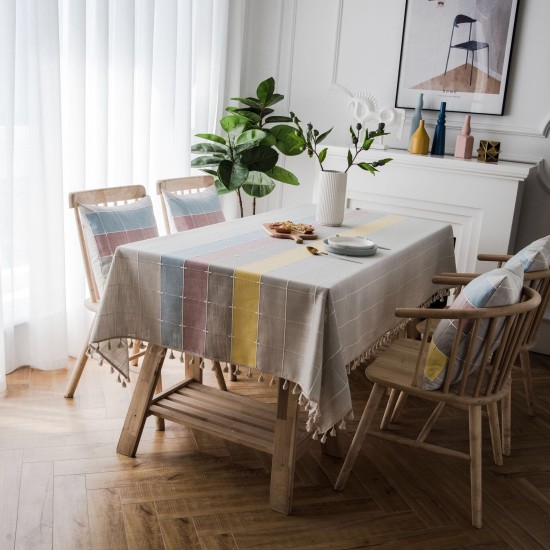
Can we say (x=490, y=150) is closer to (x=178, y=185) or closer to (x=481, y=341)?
(x=178, y=185)

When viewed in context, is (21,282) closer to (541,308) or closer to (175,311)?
(175,311)

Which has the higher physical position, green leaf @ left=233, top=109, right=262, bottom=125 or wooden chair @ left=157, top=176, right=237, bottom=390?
green leaf @ left=233, top=109, right=262, bottom=125

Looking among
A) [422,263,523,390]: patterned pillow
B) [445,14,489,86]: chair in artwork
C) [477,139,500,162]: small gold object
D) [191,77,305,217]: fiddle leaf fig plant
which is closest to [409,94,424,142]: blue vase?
[445,14,489,86]: chair in artwork

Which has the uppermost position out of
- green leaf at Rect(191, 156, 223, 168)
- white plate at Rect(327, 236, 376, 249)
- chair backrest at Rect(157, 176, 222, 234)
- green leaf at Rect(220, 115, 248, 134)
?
green leaf at Rect(220, 115, 248, 134)

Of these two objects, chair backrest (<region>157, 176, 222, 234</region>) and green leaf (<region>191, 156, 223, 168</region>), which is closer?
chair backrest (<region>157, 176, 222, 234</region>)

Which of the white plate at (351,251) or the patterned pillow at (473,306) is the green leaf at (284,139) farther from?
the patterned pillow at (473,306)

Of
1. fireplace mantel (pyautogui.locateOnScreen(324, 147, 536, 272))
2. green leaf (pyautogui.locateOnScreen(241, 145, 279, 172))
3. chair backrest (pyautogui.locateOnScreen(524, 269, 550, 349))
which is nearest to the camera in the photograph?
chair backrest (pyautogui.locateOnScreen(524, 269, 550, 349))

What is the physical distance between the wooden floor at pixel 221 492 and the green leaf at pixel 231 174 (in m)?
1.55

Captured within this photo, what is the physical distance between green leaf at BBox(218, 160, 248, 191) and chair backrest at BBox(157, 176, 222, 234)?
223mm

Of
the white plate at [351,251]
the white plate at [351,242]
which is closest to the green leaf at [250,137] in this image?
the white plate at [351,242]

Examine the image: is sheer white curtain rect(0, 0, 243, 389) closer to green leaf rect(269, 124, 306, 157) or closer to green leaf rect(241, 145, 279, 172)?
green leaf rect(241, 145, 279, 172)

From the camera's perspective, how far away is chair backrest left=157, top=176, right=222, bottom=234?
11.9 ft

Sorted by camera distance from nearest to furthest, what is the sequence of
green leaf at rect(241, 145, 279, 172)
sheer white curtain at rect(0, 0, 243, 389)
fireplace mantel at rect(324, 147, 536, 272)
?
sheer white curtain at rect(0, 0, 243, 389)
fireplace mantel at rect(324, 147, 536, 272)
green leaf at rect(241, 145, 279, 172)

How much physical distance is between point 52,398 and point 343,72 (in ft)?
9.29
